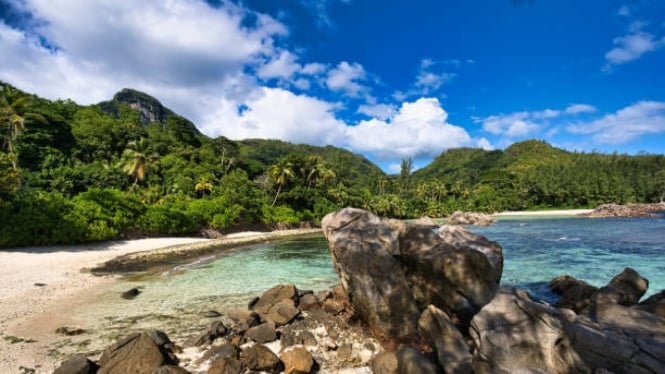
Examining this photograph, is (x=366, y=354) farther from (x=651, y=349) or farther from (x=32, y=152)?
(x=32, y=152)

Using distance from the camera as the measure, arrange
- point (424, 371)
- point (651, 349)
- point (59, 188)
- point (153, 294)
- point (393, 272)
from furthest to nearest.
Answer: point (59, 188), point (153, 294), point (393, 272), point (424, 371), point (651, 349)

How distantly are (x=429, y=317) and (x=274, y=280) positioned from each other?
12.6m

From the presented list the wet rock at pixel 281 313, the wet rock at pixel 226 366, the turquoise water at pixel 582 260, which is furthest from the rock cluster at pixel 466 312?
the turquoise water at pixel 582 260

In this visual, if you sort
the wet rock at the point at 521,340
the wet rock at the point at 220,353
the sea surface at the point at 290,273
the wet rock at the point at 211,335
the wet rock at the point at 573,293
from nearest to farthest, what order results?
the wet rock at the point at 521,340, the wet rock at the point at 220,353, the wet rock at the point at 211,335, the wet rock at the point at 573,293, the sea surface at the point at 290,273

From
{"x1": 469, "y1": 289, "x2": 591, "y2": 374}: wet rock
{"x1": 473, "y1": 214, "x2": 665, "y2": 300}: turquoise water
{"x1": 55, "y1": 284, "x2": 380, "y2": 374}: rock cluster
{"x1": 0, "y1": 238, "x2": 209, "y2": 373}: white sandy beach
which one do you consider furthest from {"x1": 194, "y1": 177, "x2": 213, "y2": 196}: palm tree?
{"x1": 469, "y1": 289, "x2": 591, "y2": 374}: wet rock

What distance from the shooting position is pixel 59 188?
4366 centimetres

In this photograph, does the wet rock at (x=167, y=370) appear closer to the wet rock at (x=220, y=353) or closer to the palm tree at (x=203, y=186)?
the wet rock at (x=220, y=353)

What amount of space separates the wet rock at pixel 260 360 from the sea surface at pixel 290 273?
566cm

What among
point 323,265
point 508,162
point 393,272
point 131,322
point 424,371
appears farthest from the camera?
point 508,162

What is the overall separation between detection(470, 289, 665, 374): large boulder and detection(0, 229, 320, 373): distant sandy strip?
965cm

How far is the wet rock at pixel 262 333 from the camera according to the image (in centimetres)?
921

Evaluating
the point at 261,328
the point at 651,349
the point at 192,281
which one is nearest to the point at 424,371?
the point at 651,349

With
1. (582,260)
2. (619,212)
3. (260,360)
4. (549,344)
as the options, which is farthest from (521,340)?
(619,212)

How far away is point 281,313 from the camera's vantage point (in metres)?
10.6
